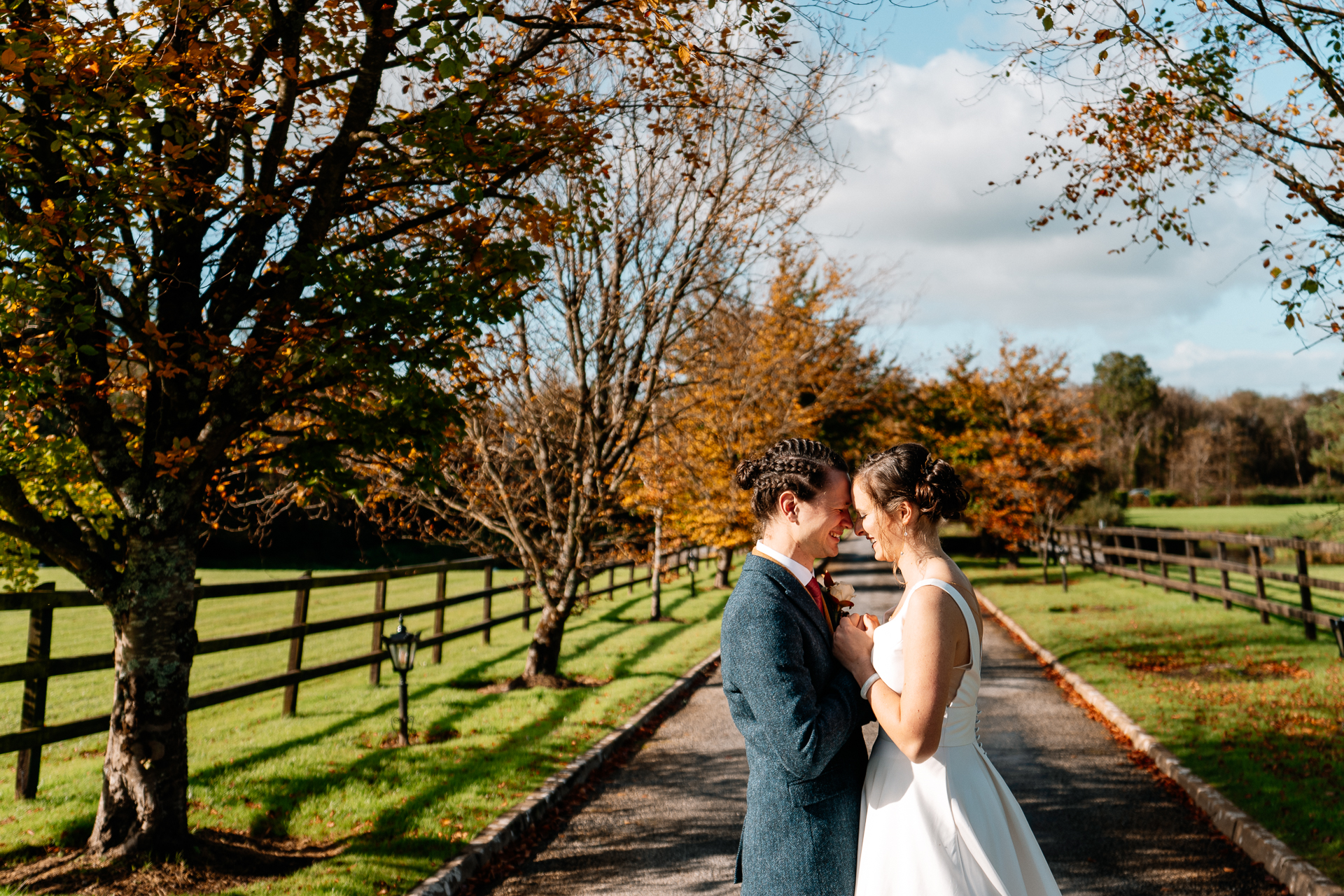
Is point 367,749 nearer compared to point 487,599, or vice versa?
point 367,749

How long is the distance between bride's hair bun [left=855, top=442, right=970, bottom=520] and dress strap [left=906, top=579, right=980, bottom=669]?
0.25 metres

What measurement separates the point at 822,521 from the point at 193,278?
4.41m

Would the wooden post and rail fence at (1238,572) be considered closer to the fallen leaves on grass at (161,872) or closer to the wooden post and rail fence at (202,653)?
the wooden post and rail fence at (202,653)

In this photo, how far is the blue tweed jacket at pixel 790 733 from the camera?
7.59 ft

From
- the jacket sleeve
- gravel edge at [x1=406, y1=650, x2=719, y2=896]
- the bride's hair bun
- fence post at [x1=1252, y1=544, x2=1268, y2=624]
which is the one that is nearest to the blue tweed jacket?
the jacket sleeve

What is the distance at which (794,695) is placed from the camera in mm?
2301

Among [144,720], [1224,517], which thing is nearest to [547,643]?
[144,720]

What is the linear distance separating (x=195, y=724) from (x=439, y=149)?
7.95 m

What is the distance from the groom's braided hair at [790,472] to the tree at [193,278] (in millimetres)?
2784

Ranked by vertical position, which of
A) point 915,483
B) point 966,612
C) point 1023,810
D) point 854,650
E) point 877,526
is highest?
point 915,483

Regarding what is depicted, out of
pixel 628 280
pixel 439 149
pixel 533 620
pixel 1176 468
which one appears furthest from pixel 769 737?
pixel 1176 468

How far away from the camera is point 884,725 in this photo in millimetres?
2486

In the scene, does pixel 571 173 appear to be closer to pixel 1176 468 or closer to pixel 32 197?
pixel 32 197

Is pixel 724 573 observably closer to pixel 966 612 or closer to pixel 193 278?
pixel 193 278
